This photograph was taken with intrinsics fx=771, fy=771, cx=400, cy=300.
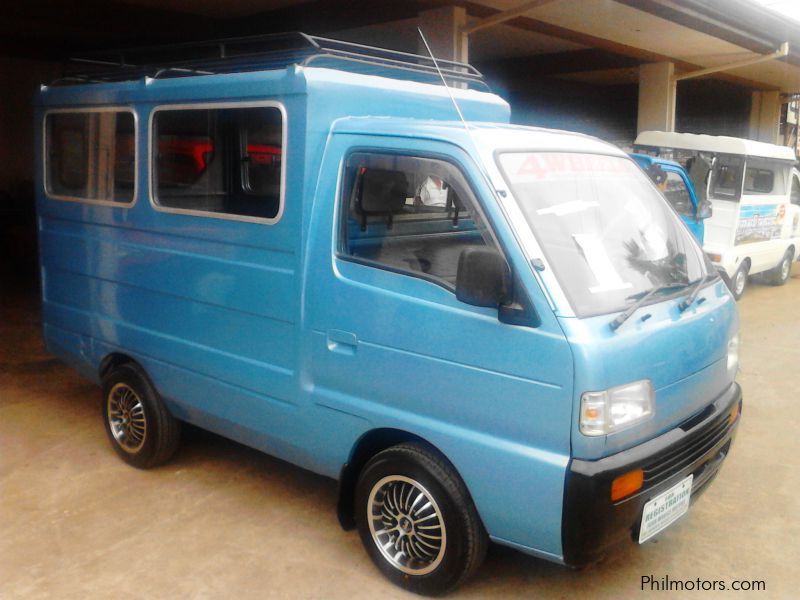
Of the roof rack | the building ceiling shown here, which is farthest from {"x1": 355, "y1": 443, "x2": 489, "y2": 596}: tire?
the building ceiling

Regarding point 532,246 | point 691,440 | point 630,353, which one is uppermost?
point 532,246

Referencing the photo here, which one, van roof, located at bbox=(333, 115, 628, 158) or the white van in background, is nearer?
van roof, located at bbox=(333, 115, 628, 158)

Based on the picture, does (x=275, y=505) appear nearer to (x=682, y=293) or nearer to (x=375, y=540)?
(x=375, y=540)

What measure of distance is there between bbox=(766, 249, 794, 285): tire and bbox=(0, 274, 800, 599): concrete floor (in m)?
6.99

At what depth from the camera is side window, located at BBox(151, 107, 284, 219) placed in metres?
3.99

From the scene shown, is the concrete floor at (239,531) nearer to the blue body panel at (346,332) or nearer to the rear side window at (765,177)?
the blue body panel at (346,332)

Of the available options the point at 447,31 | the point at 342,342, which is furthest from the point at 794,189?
the point at 342,342

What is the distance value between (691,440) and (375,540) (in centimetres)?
144

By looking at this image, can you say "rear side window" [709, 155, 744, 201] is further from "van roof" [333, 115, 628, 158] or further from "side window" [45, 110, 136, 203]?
"side window" [45, 110, 136, 203]

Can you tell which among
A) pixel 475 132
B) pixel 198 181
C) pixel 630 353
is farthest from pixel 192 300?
pixel 630 353

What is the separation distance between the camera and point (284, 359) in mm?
3701

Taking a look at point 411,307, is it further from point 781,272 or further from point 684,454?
point 781,272

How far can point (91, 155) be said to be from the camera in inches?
190

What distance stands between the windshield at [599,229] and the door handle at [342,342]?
0.96 metres
